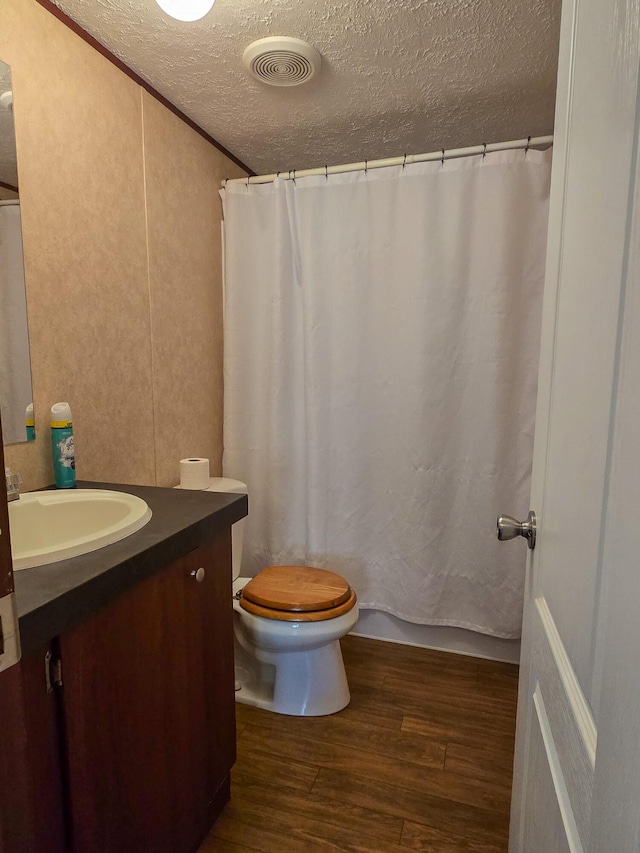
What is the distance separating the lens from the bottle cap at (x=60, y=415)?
1267 millimetres

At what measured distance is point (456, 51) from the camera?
4.68 ft

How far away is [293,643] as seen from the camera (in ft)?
5.11

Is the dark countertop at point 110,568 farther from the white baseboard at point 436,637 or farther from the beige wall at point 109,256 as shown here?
the white baseboard at point 436,637

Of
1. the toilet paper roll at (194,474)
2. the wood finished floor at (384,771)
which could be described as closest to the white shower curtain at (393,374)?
the wood finished floor at (384,771)

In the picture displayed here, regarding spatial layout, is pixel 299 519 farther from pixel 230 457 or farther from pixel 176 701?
pixel 176 701

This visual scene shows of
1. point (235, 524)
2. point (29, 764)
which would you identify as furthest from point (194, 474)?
point (29, 764)

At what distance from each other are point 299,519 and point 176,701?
1.14 meters

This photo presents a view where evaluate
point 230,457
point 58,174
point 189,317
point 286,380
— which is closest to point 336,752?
point 230,457

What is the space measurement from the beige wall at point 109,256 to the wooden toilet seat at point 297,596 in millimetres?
538

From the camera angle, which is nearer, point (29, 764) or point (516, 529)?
point (29, 764)

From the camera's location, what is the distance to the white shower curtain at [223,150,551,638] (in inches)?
70.3

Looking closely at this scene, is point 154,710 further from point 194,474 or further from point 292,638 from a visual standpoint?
point 194,474

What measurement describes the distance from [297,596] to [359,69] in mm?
1737

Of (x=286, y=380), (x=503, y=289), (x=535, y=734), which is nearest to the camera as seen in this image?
(x=535, y=734)
